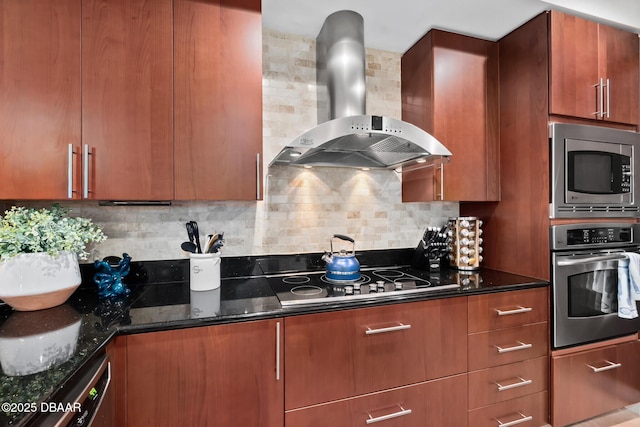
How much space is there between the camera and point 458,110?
1826 mm

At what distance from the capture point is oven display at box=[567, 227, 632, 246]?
163 centimetres

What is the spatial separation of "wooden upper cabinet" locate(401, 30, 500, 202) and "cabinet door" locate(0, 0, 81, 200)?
70.2 inches

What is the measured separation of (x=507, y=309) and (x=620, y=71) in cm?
164

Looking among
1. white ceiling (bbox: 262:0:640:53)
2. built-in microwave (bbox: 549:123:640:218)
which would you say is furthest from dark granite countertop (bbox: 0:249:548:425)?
white ceiling (bbox: 262:0:640:53)

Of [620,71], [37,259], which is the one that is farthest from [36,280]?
[620,71]

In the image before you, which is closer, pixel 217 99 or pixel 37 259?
pixel 37 259

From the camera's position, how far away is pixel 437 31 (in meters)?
1.79

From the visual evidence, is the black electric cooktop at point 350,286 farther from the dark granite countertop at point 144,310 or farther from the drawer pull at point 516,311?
the drawer pull at point 516,311

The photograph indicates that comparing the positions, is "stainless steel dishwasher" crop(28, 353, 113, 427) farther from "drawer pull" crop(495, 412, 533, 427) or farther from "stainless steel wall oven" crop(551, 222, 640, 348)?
"stainless steel wall oven" crop(551, 222, 640, 348)

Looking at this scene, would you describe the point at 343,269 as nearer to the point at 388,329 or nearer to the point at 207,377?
the point at 388,329

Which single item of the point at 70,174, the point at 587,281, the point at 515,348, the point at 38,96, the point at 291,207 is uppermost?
the point at 38,96

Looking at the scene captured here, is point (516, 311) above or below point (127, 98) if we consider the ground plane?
below

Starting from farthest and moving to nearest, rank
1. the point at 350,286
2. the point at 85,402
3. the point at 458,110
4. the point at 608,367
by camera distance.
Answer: the point at 458,110 < the point at 608,367 < the point at 350,286 < the point at 85,402

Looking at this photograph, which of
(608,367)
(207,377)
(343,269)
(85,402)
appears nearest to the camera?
(85,402)
